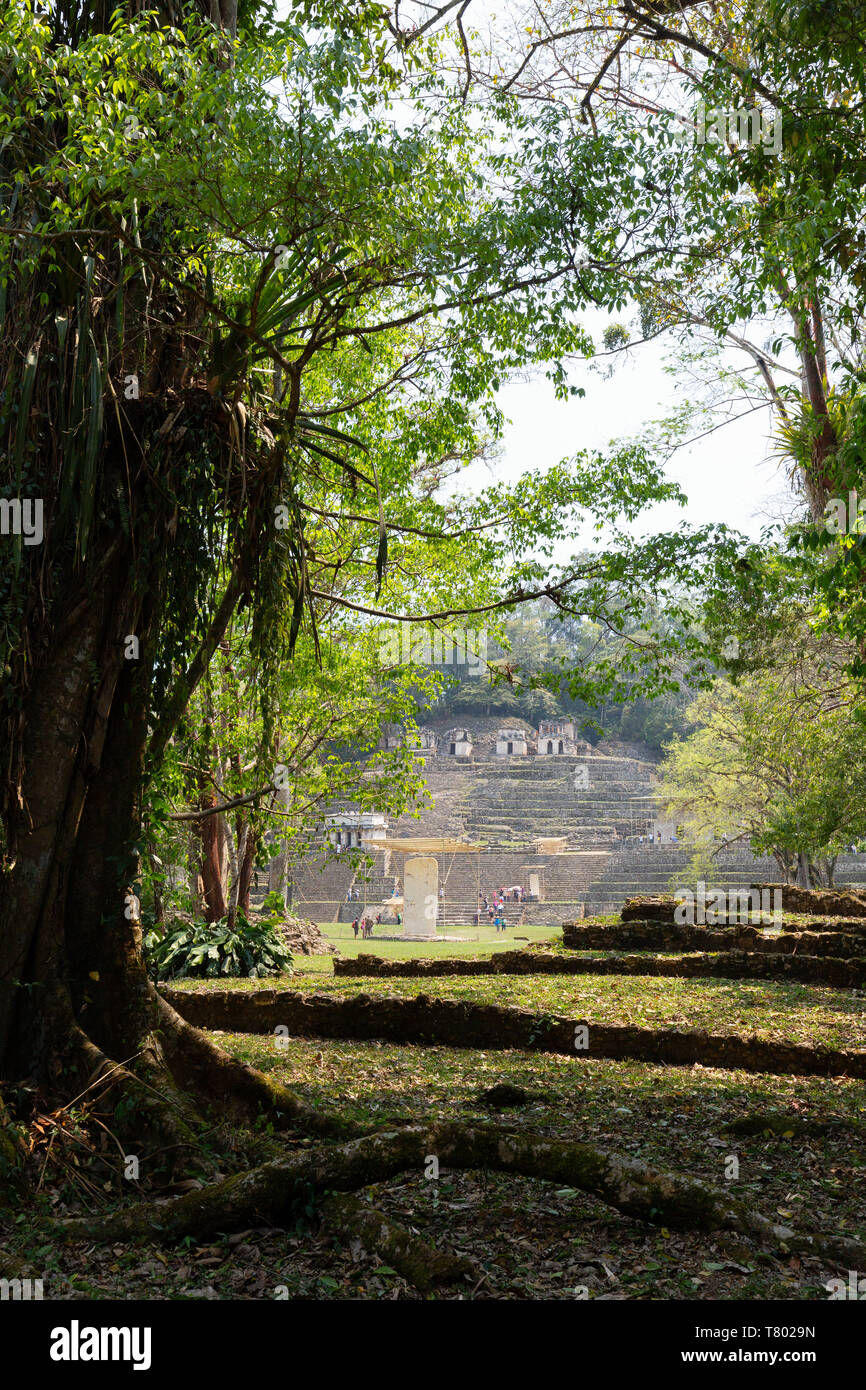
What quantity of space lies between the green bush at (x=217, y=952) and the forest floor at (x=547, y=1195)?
4.18 meters

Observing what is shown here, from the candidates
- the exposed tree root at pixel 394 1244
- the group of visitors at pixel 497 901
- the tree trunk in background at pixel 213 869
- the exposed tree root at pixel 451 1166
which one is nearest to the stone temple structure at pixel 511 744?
A: the group of visitors at pixel 497 901

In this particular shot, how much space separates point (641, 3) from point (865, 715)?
5.82 m

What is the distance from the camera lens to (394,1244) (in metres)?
3.18

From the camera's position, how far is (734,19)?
29.3 ft

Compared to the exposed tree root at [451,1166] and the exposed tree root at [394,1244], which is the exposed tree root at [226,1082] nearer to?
the exposed tree root at [451,1166]

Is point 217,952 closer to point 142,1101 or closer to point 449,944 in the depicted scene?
point 142,1101

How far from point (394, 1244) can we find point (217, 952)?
28.3ft

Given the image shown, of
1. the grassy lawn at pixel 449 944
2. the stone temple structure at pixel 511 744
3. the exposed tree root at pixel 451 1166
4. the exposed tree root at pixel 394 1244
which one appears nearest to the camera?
the exposed tree root at pixel 394 1244

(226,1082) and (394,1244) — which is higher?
(226,1082)

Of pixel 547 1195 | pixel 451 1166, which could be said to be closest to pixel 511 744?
pixel 547 1195

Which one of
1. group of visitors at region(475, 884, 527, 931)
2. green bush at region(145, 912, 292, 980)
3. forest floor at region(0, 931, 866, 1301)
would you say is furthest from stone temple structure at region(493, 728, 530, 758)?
forest floor at region(0, 931, 866, 1301)

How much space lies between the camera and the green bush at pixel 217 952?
437 inches
